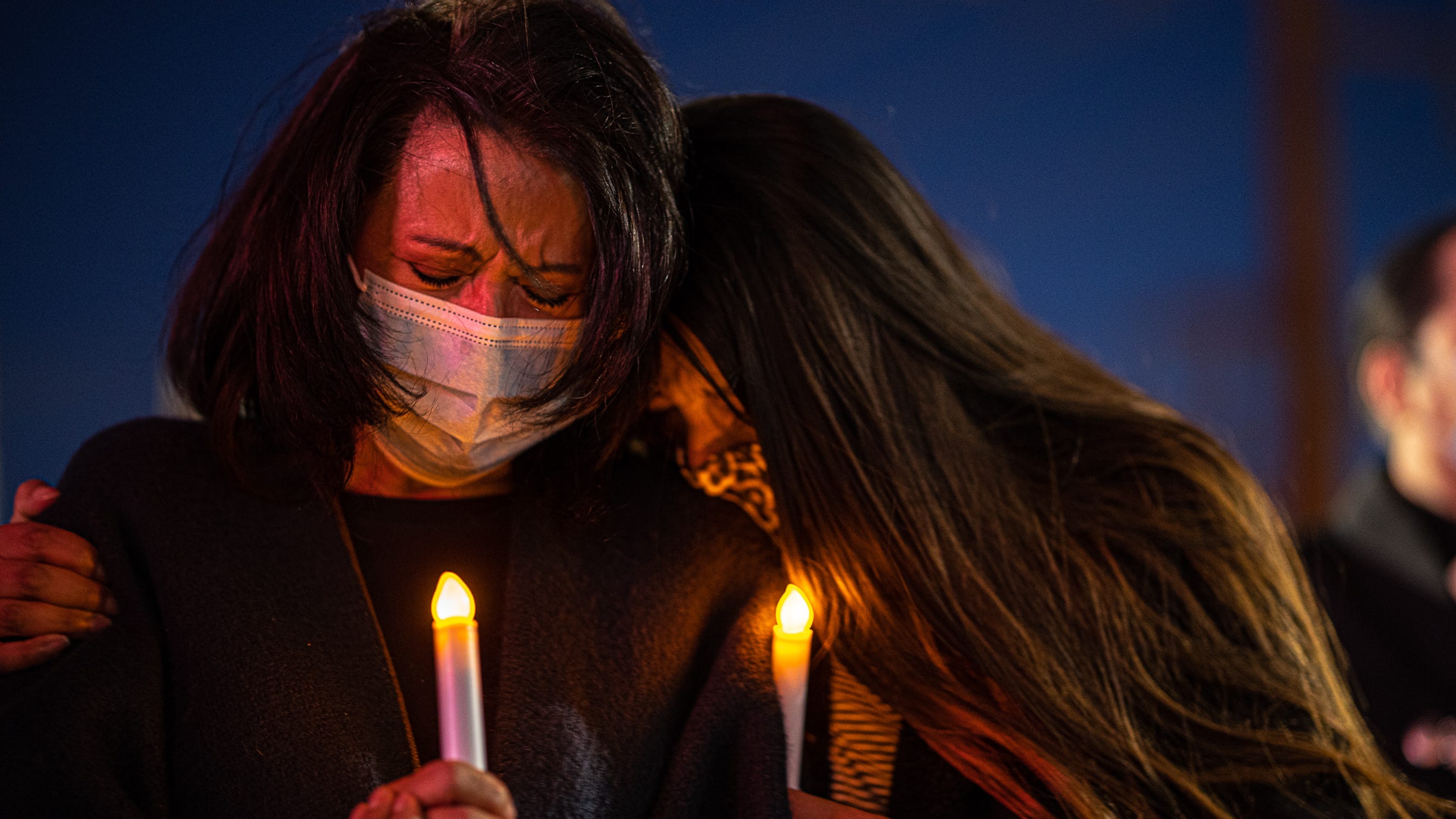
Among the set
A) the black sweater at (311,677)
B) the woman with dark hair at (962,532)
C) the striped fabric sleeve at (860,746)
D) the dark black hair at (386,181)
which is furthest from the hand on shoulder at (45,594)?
the striped fabric sleeve at (860,746)

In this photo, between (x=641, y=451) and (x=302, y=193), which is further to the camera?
(x=641, y=451)

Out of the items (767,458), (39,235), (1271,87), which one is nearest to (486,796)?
(767,458)

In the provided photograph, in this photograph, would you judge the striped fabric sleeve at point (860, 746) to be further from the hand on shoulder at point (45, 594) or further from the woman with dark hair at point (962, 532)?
the hand on shoulder at point (45, 594)

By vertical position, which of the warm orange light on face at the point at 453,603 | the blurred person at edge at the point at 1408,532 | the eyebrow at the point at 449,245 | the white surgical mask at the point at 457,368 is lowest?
the blurred person at edge at the point at 1408,532

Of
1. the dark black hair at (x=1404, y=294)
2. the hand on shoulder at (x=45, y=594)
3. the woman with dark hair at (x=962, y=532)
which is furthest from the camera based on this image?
the dark black hair at (x=1404, y=294)

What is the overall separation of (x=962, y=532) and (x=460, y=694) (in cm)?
80

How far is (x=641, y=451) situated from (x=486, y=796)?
72 cm

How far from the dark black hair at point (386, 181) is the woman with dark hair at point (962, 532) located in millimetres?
173

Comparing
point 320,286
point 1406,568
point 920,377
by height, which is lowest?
point 1406,568

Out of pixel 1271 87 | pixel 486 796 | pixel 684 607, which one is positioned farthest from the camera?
pixel 1271 87

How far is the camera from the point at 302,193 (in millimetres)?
1173

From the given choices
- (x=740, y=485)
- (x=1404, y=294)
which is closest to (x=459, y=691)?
(x=740, y=485)

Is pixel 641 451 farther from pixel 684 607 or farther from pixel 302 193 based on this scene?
pixel 302 193

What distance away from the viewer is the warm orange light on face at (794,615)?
109 centimetres
